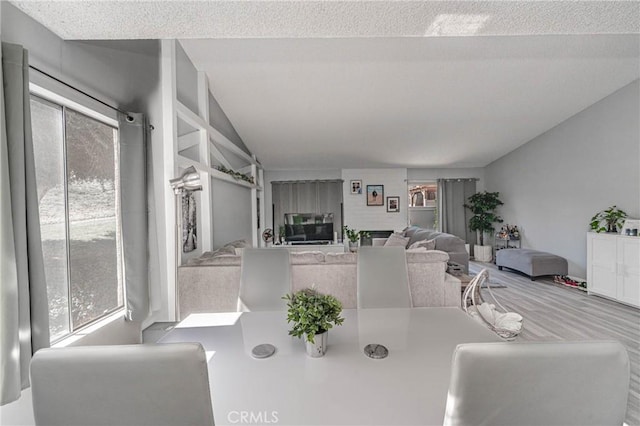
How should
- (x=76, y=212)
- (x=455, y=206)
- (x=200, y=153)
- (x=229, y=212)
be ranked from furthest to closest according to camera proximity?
1. (x=455, y=206)
2. (x=229, y=212)
3. (x=200, y=153)
4. (x=76, y=212)

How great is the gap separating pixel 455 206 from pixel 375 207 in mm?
2177

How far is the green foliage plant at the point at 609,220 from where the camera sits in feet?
14.0

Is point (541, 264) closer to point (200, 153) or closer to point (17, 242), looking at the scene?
point (200, 153)

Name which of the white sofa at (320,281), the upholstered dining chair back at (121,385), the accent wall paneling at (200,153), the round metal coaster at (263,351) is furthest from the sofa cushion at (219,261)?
the upholstered dining chair back at (121,385)

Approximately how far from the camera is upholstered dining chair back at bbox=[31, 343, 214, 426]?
0.67 m

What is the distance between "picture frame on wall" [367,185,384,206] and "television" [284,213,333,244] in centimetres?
131

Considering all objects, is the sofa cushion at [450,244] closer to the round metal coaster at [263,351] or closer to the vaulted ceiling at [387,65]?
the vaulted ceiling at [387,65]

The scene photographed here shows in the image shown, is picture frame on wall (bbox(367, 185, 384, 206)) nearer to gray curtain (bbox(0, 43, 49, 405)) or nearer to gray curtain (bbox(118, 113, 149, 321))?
gray curtain (bbox(118, 113, 149, 321))

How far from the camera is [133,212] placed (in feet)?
7.93

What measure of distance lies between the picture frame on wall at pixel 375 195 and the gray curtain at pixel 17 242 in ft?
23.1

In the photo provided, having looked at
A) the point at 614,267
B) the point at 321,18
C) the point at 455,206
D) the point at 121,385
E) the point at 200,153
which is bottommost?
the point at 614,267

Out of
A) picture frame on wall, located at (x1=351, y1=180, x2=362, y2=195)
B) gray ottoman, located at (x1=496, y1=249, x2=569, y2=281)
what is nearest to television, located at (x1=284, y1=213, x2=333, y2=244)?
picture frame on wall, located at (x1=351, y1=180, x2=362, y2=195)

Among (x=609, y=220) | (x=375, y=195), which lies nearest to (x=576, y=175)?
(x=609, y=220)

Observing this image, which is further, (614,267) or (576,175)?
(576,175)
